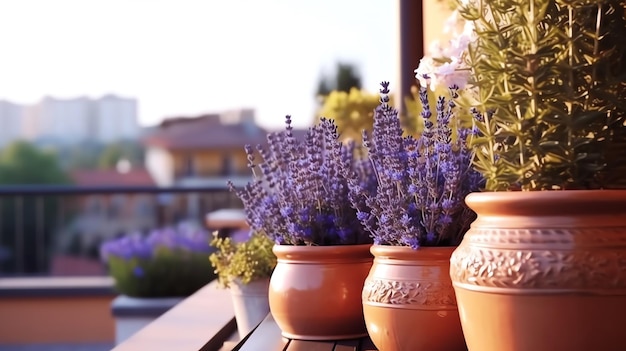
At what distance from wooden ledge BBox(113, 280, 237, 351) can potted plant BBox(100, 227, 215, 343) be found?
188 cm

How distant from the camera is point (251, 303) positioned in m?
1.75

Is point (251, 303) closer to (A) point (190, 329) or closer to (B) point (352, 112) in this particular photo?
(A) point (190, 329)

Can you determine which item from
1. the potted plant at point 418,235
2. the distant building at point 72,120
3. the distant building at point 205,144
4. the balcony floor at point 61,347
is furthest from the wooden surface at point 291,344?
the distant building at point 72,120

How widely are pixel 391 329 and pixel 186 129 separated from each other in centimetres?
1881

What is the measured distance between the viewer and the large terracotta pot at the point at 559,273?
864 millimetres

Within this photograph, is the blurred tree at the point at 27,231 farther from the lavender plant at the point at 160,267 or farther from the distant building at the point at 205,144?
the distant building at the point at 205,144

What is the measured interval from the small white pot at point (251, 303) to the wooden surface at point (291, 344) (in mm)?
204

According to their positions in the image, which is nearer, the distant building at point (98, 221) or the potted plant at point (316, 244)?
the potted plant at point (316, 244)

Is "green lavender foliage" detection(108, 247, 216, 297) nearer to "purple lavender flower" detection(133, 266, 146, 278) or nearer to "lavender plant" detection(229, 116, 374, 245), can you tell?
"purple lavender flower" detection(133, 266, 146, 278)

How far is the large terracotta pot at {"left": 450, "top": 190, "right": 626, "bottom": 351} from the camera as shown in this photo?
2.84 feet

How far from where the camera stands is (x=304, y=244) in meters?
1.48

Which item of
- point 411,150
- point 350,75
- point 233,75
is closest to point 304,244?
point 411,150

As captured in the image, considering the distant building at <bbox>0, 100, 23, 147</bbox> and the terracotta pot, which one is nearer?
the terracotta pot

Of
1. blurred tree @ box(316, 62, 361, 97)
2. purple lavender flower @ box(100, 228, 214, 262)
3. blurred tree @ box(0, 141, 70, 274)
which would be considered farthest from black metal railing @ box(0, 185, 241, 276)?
blurred tree @ box(316, 62, 361, 97)
